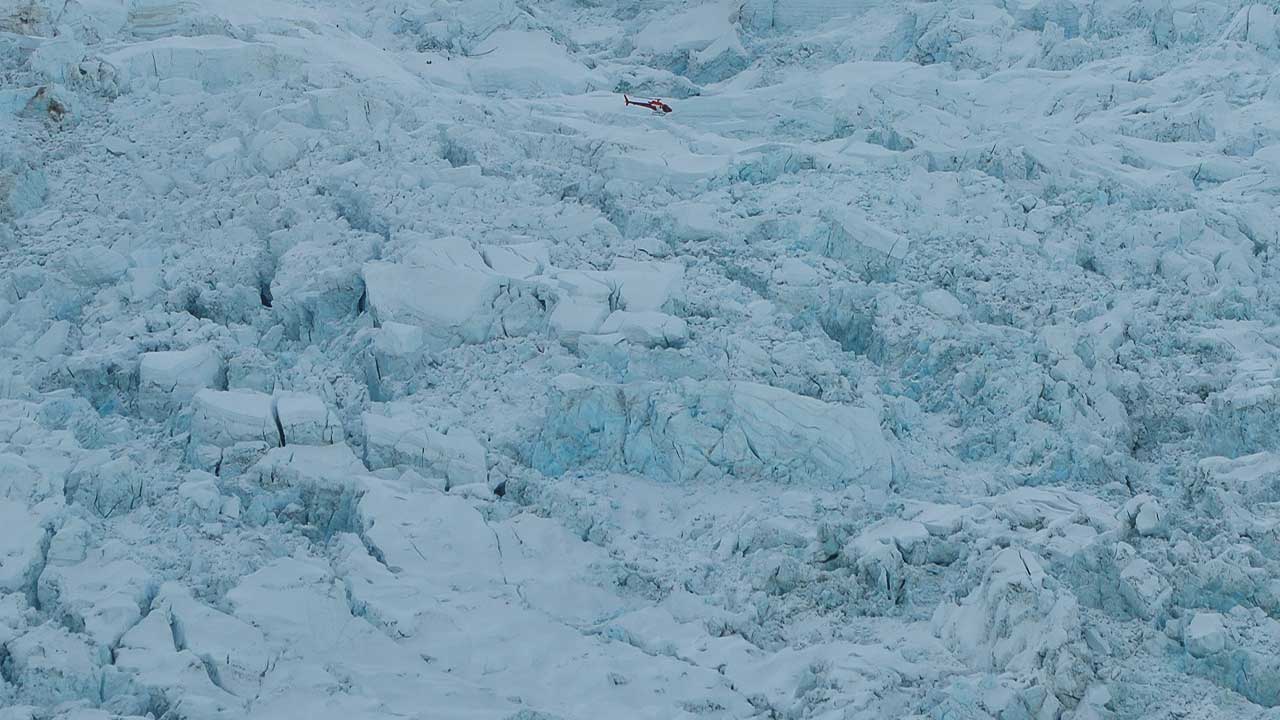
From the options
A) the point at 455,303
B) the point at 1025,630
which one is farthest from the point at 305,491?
the point at 1025,630

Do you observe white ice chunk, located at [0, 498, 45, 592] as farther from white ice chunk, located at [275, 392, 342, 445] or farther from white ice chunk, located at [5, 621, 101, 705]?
white ice chunk, located at [275, 392, 342, 445]

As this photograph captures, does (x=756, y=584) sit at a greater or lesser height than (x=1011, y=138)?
lesser

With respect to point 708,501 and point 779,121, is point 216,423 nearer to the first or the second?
point 708,501

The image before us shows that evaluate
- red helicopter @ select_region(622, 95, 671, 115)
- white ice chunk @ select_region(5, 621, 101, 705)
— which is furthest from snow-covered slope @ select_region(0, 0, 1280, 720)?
red helicopter @ select_region(622, 95, 671, 115)

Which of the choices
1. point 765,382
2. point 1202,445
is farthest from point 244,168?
point 1202,445

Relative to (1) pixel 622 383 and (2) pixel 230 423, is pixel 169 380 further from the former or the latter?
(1) pixel 622 383
